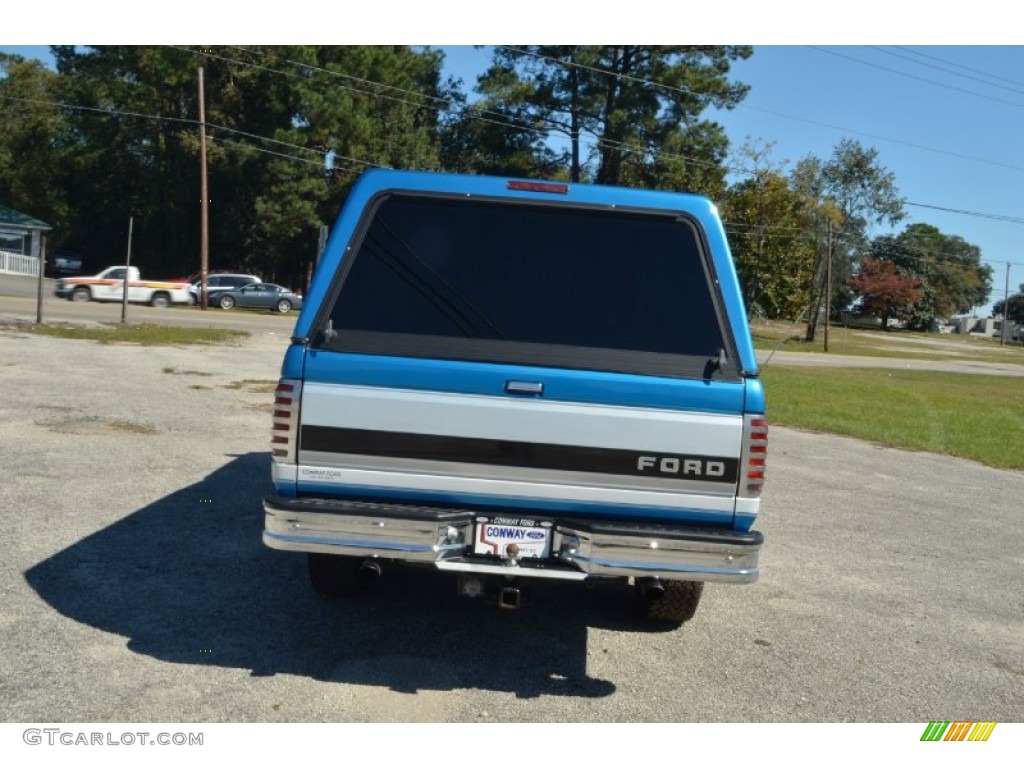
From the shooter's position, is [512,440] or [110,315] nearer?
[512,440]

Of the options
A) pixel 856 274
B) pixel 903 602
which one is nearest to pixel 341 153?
pixel 903 602

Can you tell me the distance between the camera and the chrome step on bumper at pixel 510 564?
4496 millimetres

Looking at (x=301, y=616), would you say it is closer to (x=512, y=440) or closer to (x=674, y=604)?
(x=512, y=440)

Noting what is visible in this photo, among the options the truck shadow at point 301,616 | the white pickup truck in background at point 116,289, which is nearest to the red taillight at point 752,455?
the truck shadow at point 301,616

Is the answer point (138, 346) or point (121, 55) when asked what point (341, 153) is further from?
point (138, 346)

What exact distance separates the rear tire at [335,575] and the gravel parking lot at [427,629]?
106 mm

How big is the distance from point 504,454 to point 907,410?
60.3ft

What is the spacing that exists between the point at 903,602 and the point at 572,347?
344cm

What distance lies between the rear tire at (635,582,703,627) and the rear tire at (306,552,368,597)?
158cm

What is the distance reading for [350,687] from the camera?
4598mm

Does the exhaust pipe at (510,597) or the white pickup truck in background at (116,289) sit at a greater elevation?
the white pickup truck in background at (116,289)

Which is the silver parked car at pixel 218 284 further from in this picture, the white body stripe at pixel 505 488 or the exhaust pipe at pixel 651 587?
the exhaust pipe at pixel 651 587

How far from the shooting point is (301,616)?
216 inches

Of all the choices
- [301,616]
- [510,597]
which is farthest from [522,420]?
[301,616]
